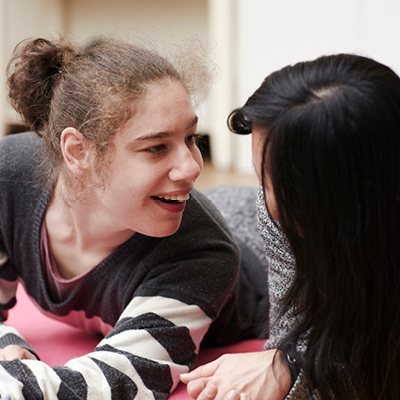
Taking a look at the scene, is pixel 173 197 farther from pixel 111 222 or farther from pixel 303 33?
pixel 303 33

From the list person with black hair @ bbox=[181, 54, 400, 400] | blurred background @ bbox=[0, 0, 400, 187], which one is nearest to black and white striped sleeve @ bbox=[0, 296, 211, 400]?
person with black hair @ bbox=[181, 54, 400, 400]

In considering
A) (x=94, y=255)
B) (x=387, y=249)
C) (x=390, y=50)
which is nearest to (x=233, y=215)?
(x=94, y=255)

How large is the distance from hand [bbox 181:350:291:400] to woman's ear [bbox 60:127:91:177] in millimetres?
380

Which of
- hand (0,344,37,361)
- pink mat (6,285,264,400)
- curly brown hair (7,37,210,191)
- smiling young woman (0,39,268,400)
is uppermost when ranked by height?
curly brown hair (7,37,210,191)

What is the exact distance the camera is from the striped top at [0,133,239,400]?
848 millimetres

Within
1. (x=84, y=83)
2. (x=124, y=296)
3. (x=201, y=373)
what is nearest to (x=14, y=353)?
(x=124, y=296)

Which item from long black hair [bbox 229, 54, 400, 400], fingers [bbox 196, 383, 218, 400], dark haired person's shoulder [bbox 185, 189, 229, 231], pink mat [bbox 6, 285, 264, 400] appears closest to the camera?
long black hair [bbox 229, 54, 400, 400]

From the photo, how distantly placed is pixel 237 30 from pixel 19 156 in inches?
86.7

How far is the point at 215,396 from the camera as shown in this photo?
818 mm

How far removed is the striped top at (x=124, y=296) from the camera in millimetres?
848

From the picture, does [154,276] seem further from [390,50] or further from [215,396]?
[390,50]

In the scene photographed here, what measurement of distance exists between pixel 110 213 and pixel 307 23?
2227 millimetres

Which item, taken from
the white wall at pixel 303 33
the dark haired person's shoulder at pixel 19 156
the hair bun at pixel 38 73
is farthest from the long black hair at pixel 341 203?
the white wall at pixel 303 33

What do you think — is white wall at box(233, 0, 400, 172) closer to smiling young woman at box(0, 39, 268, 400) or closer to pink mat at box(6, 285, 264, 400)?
pink mat at box(6, 285, 264, 400)
